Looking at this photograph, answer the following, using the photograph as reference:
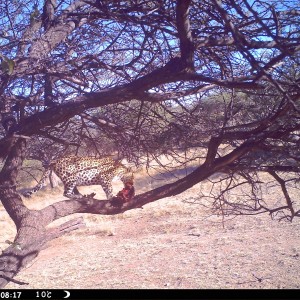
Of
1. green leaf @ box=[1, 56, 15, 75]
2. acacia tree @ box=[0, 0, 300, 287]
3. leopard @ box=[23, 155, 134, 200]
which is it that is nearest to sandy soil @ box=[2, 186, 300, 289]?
leopard @ box=[23, 155, 134, 200]

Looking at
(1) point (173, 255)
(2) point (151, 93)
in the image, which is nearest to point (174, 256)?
(1) point (173, 255)

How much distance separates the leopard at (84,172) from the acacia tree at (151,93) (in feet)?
4.67

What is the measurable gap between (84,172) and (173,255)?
306cm

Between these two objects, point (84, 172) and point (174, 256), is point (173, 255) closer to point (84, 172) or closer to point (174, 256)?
point (174, 256)

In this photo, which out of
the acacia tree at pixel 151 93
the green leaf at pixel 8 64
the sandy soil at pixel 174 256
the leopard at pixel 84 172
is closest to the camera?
the green leaf at pixel 8 64

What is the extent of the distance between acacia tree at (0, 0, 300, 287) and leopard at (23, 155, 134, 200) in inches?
56.0

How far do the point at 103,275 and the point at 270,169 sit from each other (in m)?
5.28

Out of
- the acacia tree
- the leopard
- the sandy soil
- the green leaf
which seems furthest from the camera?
the sandy soil

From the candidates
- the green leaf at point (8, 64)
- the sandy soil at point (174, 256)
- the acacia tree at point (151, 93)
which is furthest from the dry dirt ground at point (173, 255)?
the green leaf at point (8, 64)

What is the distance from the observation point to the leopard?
741 centimetres

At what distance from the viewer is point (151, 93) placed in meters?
4.15

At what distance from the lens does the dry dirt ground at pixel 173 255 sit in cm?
750

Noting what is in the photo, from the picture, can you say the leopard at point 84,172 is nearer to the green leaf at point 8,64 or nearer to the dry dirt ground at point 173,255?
the dry dirt ground at point 173,255

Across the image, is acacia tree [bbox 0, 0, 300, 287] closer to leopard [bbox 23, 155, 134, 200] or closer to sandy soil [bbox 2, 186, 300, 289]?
leopard [bbox 23, 155, 134, 200]
